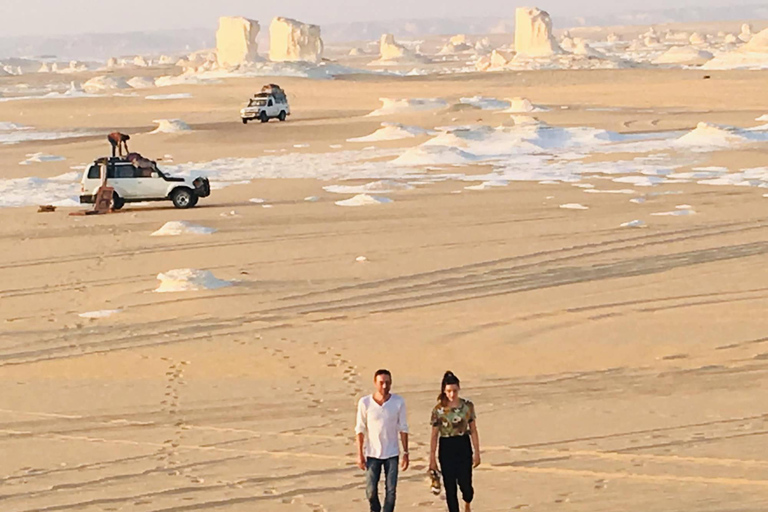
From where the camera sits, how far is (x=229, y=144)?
155 ft

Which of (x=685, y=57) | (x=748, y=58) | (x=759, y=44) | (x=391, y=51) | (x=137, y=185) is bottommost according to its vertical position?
(x=391, y=51)

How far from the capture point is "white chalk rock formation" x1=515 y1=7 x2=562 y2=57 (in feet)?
400

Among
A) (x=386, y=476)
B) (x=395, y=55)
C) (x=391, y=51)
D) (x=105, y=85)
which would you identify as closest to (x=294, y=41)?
(x=105, y=85)

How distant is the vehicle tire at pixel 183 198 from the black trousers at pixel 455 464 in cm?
2082

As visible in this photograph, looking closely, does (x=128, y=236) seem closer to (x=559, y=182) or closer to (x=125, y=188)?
(x=125, y=188)

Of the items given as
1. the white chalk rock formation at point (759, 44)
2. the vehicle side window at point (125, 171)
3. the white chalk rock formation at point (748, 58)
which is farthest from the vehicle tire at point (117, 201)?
the white chalk rock formation at point (759, 44)

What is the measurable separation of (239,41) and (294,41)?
19.5 ft

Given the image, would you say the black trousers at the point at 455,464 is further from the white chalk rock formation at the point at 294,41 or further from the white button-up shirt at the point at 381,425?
the white chalk rock formation at the point at 294,41

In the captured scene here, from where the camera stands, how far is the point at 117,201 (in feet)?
91.1

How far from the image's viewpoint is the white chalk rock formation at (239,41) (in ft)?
373

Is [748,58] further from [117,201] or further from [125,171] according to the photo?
[117,201]

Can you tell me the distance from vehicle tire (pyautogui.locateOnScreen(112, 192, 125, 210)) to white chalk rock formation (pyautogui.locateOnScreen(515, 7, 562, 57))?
96343 mm

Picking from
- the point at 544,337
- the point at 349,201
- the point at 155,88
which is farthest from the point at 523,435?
the point at 155,88

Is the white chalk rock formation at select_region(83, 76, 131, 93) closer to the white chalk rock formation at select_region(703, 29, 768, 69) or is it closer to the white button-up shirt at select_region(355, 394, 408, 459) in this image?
the white chalk rock formation at select_region(703, 29, 768, 69)
